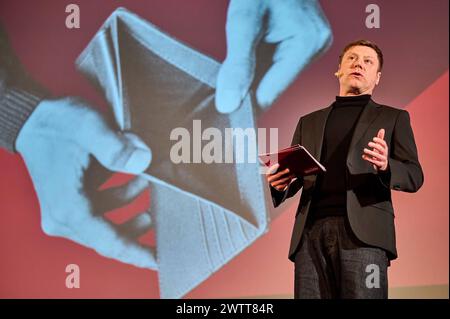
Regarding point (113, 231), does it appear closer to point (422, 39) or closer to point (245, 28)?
point (245, 28)

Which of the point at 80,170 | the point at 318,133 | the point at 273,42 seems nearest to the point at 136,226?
the point at 80,170

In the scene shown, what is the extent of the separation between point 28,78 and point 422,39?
206cm

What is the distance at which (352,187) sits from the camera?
1847 millimetres

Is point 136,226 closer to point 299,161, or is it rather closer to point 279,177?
point 279,177

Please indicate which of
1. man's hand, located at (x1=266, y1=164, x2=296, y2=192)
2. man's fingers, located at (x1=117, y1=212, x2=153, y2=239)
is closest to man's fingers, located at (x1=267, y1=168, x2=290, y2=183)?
man's hand, located at (x1=266, y1=164, x2=296, y2=192)

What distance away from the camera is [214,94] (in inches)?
131

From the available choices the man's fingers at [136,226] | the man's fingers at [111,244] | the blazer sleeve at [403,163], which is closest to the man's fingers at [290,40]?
the man's fingers at [136,226]

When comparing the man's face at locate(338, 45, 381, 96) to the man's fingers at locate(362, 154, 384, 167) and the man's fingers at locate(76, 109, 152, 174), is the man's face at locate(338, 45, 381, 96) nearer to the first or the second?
the man's fingers at locate(362, 154, 384, 167)

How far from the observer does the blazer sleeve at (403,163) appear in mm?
1793

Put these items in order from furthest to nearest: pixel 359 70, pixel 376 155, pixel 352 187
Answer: pixel 359 70
pixel 352 187
pixel 376 155

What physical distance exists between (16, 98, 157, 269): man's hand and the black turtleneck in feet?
4.95

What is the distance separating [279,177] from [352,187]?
213 mm

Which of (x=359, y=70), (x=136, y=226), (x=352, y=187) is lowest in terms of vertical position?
(x=352, y=187)
